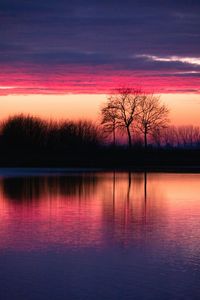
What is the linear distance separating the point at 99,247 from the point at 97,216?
4.76 m

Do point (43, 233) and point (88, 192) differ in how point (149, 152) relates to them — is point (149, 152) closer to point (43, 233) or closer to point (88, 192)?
point (88, 192)

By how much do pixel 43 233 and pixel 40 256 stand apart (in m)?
2.72

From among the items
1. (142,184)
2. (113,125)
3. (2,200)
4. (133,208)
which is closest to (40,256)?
(133,208)

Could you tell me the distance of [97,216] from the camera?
17734 millimetres

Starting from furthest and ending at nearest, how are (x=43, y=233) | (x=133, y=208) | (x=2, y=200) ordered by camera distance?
(x=2, y=200), (x=133, y=208), (x=43, y=233)

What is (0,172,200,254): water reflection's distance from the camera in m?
13.7

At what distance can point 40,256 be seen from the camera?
39.5 ft

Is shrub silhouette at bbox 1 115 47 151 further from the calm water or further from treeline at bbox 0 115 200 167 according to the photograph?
the calm water

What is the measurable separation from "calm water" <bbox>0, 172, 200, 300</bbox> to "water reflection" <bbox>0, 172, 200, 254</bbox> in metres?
0.02

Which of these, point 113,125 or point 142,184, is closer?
point 142,184

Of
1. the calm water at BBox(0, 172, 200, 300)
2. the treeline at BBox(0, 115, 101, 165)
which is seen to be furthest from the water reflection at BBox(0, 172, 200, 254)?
the treeline at BBox(0, 115, 101, 165)

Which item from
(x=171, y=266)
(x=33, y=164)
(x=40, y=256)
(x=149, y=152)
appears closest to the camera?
(x=171, y=266)

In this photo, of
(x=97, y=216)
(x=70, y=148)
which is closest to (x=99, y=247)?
(x=97, y=216)

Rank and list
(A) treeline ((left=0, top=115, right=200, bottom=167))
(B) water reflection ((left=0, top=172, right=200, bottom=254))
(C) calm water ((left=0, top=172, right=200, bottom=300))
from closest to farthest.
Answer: (C) calm water ((left=0, top=172, right=200, bottom=300)) → (B) water reflection ((left=0, top=172, right=200, bottom=254)) → (A) treeline ((left=0, top=115, right=200, bottom=167))
